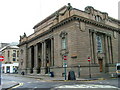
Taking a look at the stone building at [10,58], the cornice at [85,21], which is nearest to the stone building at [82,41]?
the cornice at [85,21]

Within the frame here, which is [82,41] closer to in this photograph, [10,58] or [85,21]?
[85,21]

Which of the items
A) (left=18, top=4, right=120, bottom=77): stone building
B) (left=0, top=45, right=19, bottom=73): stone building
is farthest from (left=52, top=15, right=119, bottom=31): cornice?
(left=0, top=45, right=19, bottom=73): stone building

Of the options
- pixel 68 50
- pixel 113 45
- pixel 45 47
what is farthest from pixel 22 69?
pixel 113 45

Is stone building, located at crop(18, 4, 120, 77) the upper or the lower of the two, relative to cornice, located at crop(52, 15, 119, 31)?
lower

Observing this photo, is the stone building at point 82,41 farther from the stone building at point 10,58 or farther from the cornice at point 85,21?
the stone building at point 10,58

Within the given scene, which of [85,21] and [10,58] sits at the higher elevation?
[85,21]

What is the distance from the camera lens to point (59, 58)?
32.0 m

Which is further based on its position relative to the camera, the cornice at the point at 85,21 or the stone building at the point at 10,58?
the stone building at the point at 10,58

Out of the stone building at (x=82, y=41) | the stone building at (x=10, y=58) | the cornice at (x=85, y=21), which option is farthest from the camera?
the stone building at (x=10, y=58)

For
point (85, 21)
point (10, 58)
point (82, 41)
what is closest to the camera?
point (82, 41)

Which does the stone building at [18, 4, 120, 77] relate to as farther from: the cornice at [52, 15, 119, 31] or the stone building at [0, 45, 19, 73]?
the stone building at [0, 45, 19, 73]

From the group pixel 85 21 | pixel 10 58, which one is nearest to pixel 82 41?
pixel 85 21

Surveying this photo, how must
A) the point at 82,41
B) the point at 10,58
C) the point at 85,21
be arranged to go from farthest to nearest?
the point at 10,58 → the point at 85,21 → the point at 82,41

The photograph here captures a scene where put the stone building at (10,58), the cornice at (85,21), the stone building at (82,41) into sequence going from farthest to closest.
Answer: the stone building at (10,58), the cornice at (85,21), the stone building at (82,41)
